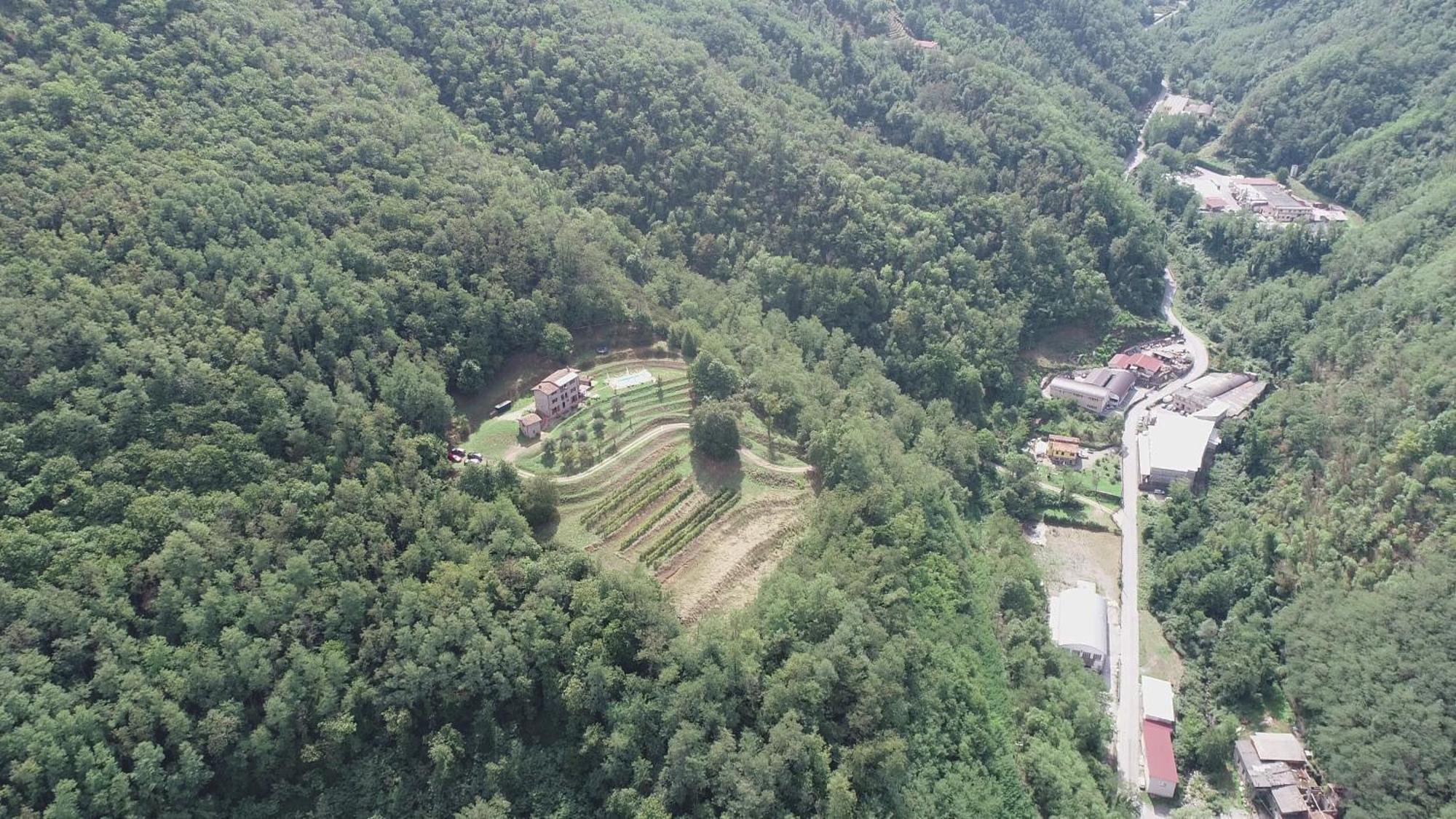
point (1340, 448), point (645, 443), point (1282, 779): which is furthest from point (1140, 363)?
point (645, 443)

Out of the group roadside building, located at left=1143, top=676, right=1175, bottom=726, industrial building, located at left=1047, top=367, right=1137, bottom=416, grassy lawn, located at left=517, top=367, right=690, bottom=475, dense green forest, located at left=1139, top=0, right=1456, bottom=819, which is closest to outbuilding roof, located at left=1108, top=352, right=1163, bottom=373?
industrial building, located at left=1047, top=367, right=1137, bottom=416

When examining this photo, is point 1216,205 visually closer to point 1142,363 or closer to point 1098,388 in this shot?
point 1142,363

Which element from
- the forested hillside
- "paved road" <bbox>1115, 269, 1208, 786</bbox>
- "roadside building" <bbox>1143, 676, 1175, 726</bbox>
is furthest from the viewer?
the forested hillside

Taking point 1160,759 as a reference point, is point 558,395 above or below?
above

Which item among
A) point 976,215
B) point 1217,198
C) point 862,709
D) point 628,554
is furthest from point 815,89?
point 862,709

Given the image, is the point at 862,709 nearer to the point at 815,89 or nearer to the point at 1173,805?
the point at 1173,805

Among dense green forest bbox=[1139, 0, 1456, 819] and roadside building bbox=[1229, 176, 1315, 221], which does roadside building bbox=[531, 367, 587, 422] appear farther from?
roadside building bbox=[1229, 176, 1315, 221]
